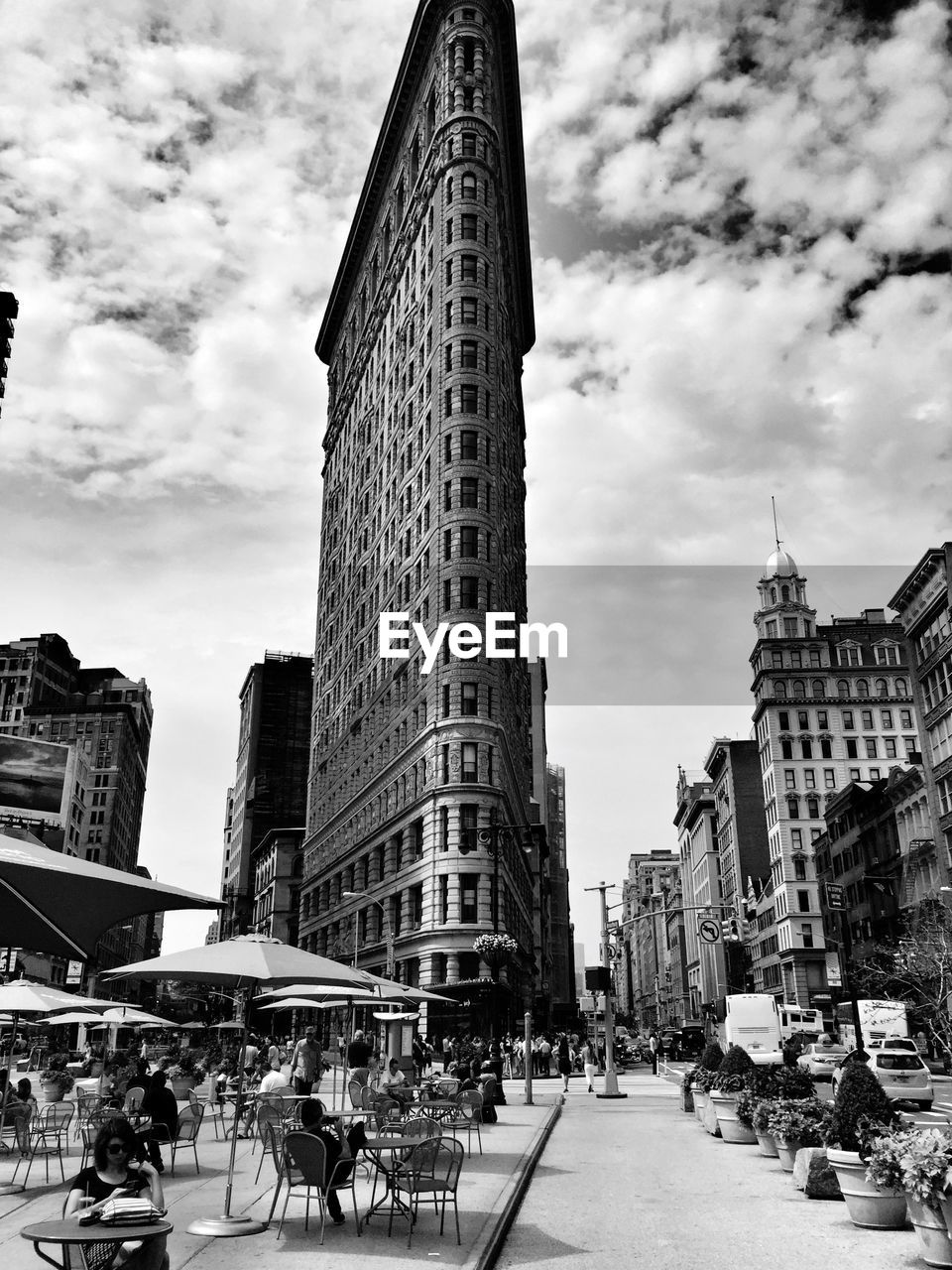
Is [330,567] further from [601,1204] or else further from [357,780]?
[601,1204]

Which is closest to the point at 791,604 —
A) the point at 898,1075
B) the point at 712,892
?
the point at 712,892

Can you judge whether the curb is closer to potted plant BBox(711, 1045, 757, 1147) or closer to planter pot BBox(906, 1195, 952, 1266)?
potted plant BBox(711, 1045, 757, 1147)

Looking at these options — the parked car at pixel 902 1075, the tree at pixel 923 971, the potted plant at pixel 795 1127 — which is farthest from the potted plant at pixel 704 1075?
the tree at pixel 923 971

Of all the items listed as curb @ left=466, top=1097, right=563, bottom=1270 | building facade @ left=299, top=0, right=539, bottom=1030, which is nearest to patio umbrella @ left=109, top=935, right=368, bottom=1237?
curb @ left=466, top=1097, right=563, bottom=1270

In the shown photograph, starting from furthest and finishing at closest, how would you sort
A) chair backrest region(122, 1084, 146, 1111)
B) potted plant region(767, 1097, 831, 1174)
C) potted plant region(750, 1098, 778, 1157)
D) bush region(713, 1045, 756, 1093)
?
1. bush region(713, 1045, 756, 1093)
2. chair backrest region(122, 1084, 146, 1111)
3. potted plant region(750, 1098, 778, 1157)
4. potted plant region(767, 1097, 831, 1174)

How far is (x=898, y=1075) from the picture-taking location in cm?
3259

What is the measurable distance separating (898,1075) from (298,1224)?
1013 inches

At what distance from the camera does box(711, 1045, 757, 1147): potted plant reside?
21.3m

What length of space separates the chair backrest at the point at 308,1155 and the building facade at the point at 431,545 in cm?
4553

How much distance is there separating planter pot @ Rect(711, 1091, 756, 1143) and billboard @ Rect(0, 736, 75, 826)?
315 feet

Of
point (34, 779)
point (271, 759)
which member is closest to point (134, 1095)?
point (34, 779)

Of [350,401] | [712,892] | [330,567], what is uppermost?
[350,401]

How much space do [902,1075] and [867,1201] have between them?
22989mm

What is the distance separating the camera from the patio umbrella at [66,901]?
715 cm
